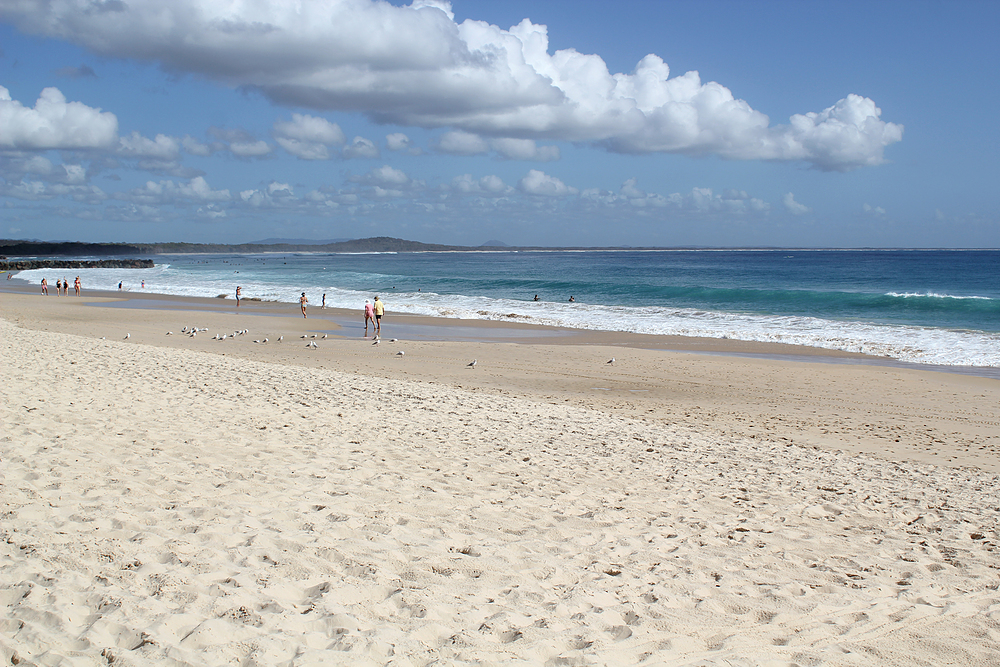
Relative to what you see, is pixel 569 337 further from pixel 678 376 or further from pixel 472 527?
pixel 472 527

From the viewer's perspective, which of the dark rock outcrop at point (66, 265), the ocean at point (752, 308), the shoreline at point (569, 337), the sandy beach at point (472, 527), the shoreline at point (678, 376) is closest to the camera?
the sandy beach at point (472, 527)

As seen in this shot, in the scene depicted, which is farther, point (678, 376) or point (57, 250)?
point (57, 250)

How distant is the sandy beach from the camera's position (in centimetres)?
381

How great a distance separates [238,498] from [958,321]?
33.3m

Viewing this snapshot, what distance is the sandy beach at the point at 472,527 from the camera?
3.81m

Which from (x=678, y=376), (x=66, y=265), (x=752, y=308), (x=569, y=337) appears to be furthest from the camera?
(x=66, y=265)

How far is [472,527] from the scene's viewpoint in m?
5.49

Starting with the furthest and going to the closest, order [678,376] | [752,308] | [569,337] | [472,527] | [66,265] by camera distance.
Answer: [66,265]
[752,308]
[569,337]
[678,376]
[472,527]

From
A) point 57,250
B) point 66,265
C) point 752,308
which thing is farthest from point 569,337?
point 57,250

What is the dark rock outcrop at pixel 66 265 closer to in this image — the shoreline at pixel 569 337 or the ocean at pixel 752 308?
the ocean at pixel 752 308

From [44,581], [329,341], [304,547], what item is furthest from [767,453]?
[329,341]

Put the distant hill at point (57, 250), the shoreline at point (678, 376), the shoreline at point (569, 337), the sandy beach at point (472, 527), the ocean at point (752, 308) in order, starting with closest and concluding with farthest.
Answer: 1. the sandy beach at point (472, 527)
2. the shoreline at point (678, 376)
3. the shoreline at point (569, 337)
4. the ocean at point (752, 308)
5. the distant hill at point (57, 250)

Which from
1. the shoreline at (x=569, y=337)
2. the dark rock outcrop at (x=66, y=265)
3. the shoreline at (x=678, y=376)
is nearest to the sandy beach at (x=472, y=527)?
the shoreline at (x=678, y=376)

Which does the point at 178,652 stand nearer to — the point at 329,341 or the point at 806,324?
the point at 329,341
